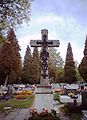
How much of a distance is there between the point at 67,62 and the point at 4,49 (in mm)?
23935

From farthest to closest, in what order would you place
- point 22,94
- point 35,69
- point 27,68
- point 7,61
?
1. point 35,69
2. point 27,68
3. point 7,61
4. point 22,94

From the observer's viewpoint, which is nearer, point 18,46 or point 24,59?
point 18,46

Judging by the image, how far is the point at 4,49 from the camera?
6462 cm

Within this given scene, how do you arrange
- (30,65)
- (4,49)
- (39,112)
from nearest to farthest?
(39,112) → (4,49) → (30,65)

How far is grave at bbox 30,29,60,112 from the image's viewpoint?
60.3 feet

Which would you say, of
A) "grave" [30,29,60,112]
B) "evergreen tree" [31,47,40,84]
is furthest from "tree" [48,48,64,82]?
"grave" [30,29,60,112]

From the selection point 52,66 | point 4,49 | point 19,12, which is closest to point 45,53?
point 19,12

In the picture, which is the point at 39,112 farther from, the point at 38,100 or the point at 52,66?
the point at 52,66

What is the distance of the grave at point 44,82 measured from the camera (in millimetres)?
18375

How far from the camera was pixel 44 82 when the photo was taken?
19797 millimetres

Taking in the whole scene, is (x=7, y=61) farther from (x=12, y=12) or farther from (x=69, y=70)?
(x=12, y=12)

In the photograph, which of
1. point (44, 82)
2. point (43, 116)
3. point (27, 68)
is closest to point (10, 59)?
point (27, 68)

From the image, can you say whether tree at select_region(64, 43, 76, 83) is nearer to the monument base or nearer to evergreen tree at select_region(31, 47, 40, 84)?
evergreen tree at select_region(31, 47, 40, 84)

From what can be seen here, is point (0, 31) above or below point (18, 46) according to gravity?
below
